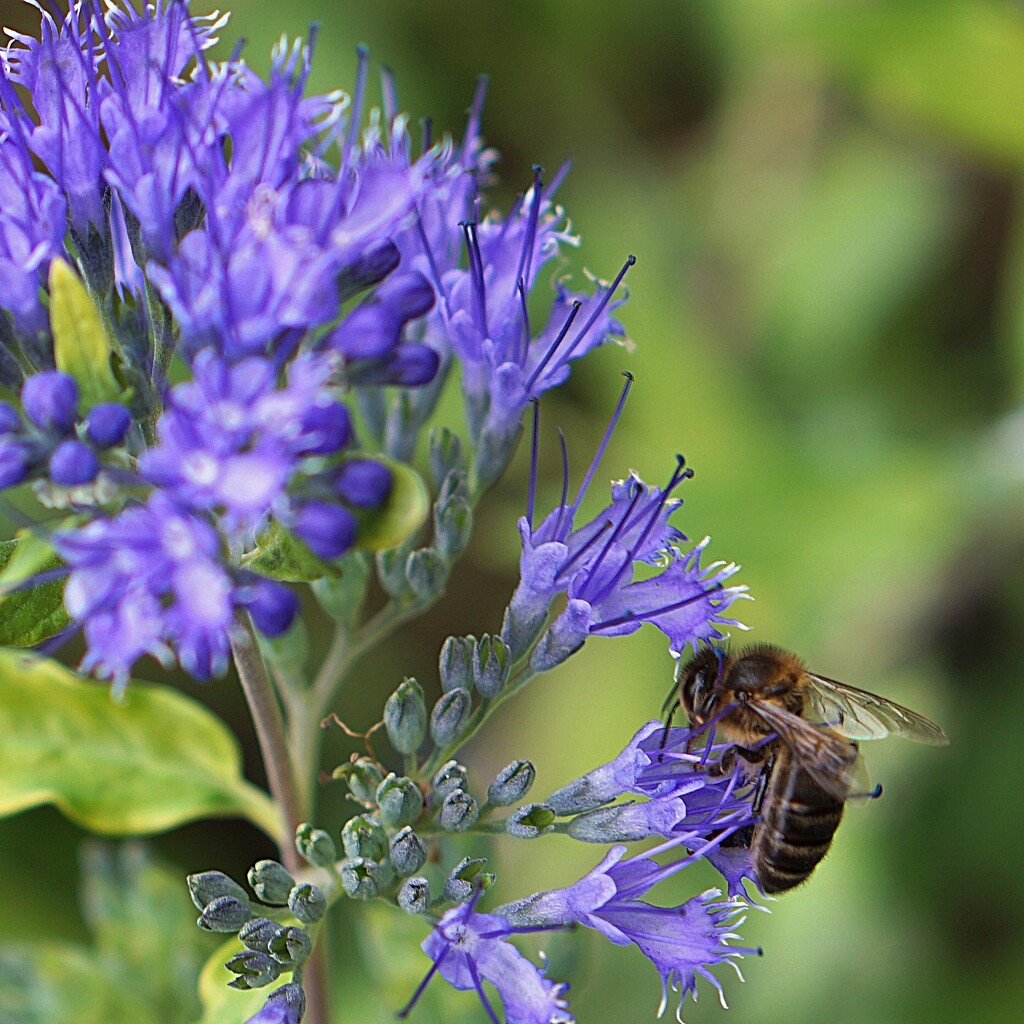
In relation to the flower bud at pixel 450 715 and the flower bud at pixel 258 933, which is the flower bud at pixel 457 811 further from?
the flower bud at pixel 258 933

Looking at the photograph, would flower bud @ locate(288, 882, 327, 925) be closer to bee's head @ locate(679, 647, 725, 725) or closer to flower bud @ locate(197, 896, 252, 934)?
flower bud @ locate(197, 896, 252, 934)

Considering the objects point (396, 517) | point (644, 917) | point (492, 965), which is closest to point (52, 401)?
point (396, 517)

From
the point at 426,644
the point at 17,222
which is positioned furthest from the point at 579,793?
the point at 426,644

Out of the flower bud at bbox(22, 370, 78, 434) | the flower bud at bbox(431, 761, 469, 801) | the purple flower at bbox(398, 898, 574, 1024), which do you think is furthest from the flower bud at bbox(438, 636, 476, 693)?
the flower bud at bbox(22, 370, 78, 434)

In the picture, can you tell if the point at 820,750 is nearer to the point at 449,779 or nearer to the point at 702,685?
the point at 702,685

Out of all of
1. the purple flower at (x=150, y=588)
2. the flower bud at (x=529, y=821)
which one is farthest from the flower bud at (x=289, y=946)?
the purple flower at (x=150, y=588)

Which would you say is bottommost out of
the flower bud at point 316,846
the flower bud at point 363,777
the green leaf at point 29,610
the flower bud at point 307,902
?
the flower bud at point 307,902

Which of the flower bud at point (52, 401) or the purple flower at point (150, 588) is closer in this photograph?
the purple flower at point (150, 588)
